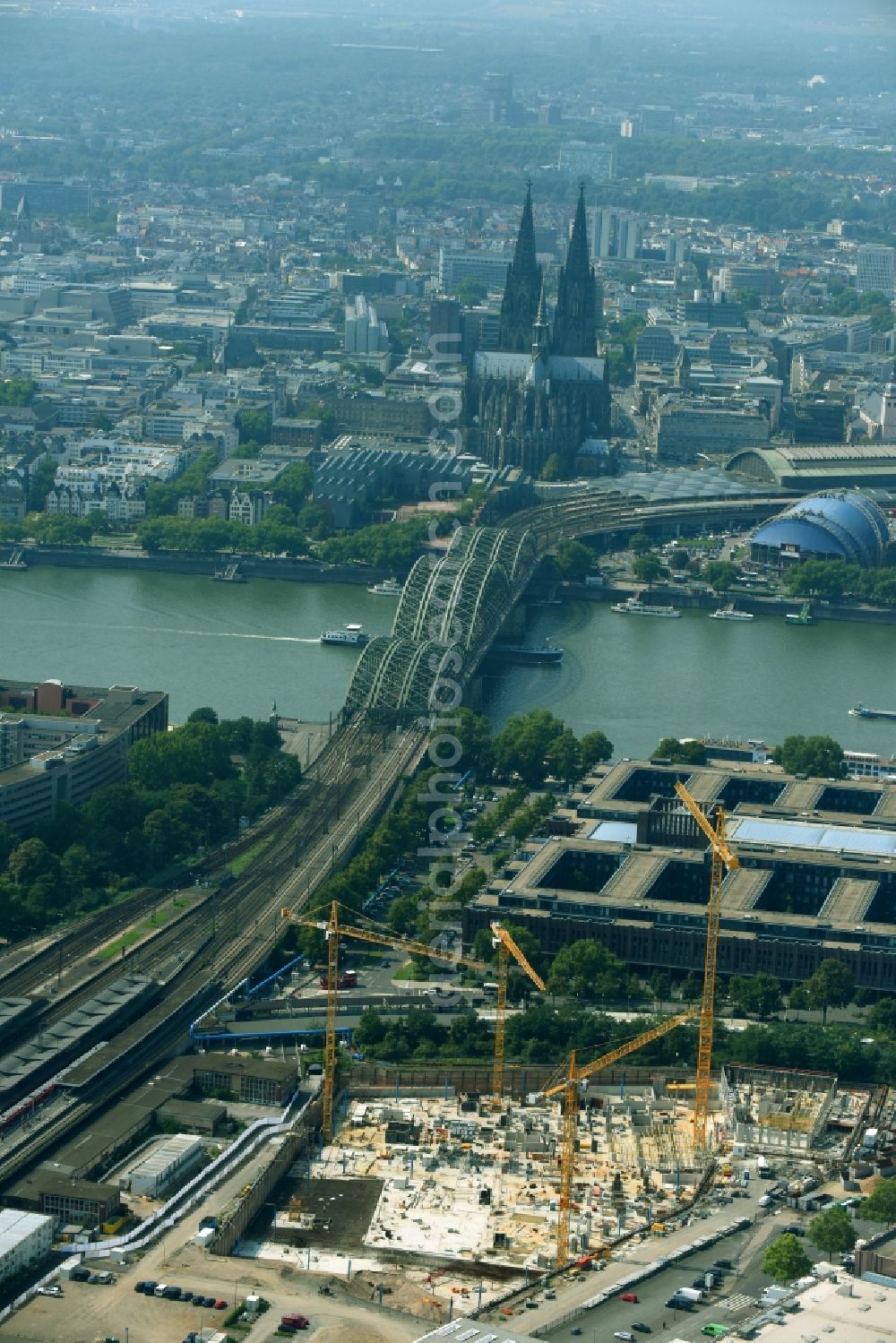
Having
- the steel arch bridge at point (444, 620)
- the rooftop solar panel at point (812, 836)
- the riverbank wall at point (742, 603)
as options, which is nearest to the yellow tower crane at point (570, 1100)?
the rooftop solar panel at point (812, 836)

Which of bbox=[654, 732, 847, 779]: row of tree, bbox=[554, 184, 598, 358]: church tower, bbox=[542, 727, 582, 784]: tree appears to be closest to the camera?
bbox=[654, 732, 847, 779]: row of tree

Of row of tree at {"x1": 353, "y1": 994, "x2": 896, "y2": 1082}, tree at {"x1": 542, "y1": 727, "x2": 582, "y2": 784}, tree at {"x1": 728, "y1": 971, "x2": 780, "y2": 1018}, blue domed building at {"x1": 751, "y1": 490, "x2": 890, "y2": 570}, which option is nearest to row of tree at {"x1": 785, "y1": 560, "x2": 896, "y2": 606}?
blue domed building at {"x1": 751, "y1": 490, "x2": 890, "y2": 570}

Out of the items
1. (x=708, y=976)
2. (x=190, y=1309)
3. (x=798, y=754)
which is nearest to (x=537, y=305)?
(x=798, y=754)

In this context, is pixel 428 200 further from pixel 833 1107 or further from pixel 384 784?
pixel 833 1107

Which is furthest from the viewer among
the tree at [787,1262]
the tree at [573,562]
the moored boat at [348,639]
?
the tree at [573,562]

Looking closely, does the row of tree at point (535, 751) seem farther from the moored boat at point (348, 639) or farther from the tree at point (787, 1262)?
the tree at point (787, 1262)

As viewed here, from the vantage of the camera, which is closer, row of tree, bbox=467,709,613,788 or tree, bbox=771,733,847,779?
tree, bbox=771,733,847,779

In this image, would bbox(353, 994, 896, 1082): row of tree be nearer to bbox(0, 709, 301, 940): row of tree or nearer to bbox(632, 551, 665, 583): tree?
bbox(0, 709, 301, 940): row of tree
